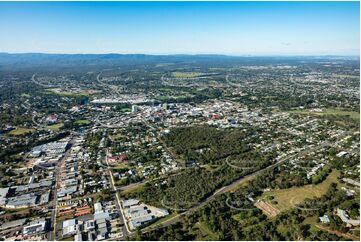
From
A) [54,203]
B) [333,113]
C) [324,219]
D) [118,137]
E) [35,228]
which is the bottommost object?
[118,137]

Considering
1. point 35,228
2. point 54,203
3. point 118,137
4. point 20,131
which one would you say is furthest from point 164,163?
point 20,131

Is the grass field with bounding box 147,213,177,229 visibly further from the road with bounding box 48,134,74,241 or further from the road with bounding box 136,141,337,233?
the road with bounding box 48,134,74,241

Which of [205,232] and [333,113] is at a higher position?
[333,113]

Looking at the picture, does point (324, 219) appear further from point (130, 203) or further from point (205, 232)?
point (130, 203)

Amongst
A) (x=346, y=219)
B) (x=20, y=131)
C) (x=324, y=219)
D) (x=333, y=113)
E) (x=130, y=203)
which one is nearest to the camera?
(x=346, y=219)

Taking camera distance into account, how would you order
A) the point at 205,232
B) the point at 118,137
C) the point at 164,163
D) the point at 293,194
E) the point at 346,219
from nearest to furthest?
the point at 205,232, the point at 346,219, the point at 293,194, the point at 164,163, the point at 118,137

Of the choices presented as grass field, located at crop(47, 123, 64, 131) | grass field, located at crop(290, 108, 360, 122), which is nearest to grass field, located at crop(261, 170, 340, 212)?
grass field, located at crop(290, 108, 360, 122)

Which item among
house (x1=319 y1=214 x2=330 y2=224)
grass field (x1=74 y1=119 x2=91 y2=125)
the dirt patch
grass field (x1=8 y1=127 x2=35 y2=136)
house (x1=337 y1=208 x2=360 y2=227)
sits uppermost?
house (x1=337 y1=208 x2=360 y2=227)

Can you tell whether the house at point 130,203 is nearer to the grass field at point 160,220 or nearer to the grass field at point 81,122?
the grass field at point 160,220

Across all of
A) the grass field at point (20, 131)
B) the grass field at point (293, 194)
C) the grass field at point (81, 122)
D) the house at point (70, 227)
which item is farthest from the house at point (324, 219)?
the grass field at point (20, 131)
